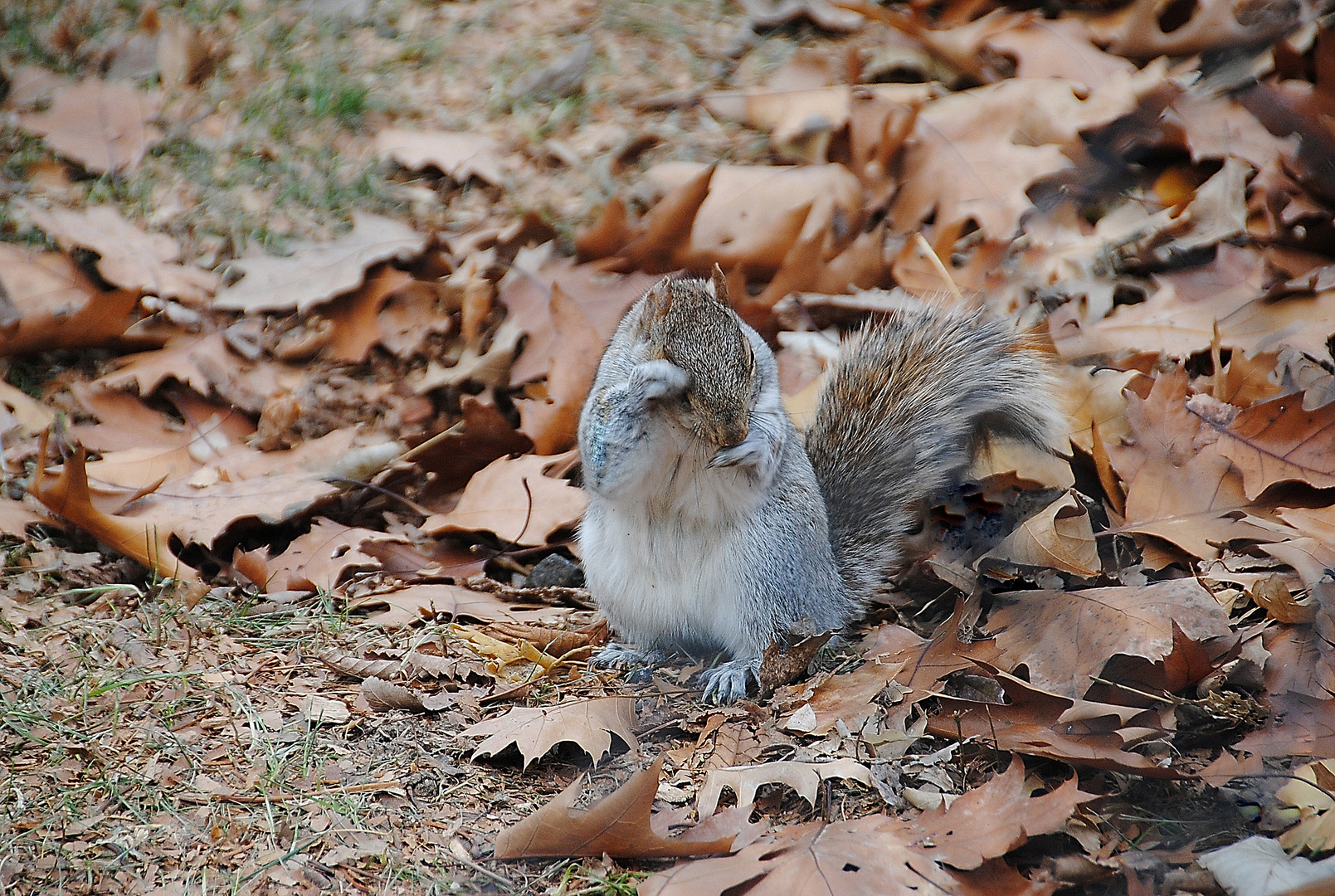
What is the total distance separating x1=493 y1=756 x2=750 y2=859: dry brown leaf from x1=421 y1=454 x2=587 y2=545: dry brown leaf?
49.1 inches

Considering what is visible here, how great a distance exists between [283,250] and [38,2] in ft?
6.59

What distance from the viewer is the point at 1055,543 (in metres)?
2.46

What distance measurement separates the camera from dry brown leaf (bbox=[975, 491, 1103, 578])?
2.43m

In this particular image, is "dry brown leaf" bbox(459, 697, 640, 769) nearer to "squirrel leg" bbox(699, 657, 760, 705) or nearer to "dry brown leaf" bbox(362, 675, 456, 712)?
"dry brown leaf" bbox(362, 675, 456, 712)

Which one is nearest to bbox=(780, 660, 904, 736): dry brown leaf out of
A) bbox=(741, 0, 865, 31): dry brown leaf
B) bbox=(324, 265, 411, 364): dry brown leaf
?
bbox=(324, 265, 411, 364): dry brown leaf

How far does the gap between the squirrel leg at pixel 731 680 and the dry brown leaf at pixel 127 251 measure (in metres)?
2.42

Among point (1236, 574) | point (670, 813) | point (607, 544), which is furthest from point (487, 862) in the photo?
point (1236, 574)

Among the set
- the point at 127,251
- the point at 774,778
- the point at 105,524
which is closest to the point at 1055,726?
the point at 774,778

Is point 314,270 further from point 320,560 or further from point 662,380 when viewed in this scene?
point 662,380

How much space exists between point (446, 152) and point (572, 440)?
1.74m

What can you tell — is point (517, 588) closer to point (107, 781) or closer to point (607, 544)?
point (607, 544)

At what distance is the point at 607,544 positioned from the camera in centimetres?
263

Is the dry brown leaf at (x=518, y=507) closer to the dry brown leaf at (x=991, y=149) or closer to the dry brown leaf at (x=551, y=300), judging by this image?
the dry brown leaf at (x=551, y=300)

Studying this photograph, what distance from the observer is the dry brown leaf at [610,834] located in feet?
6.07
